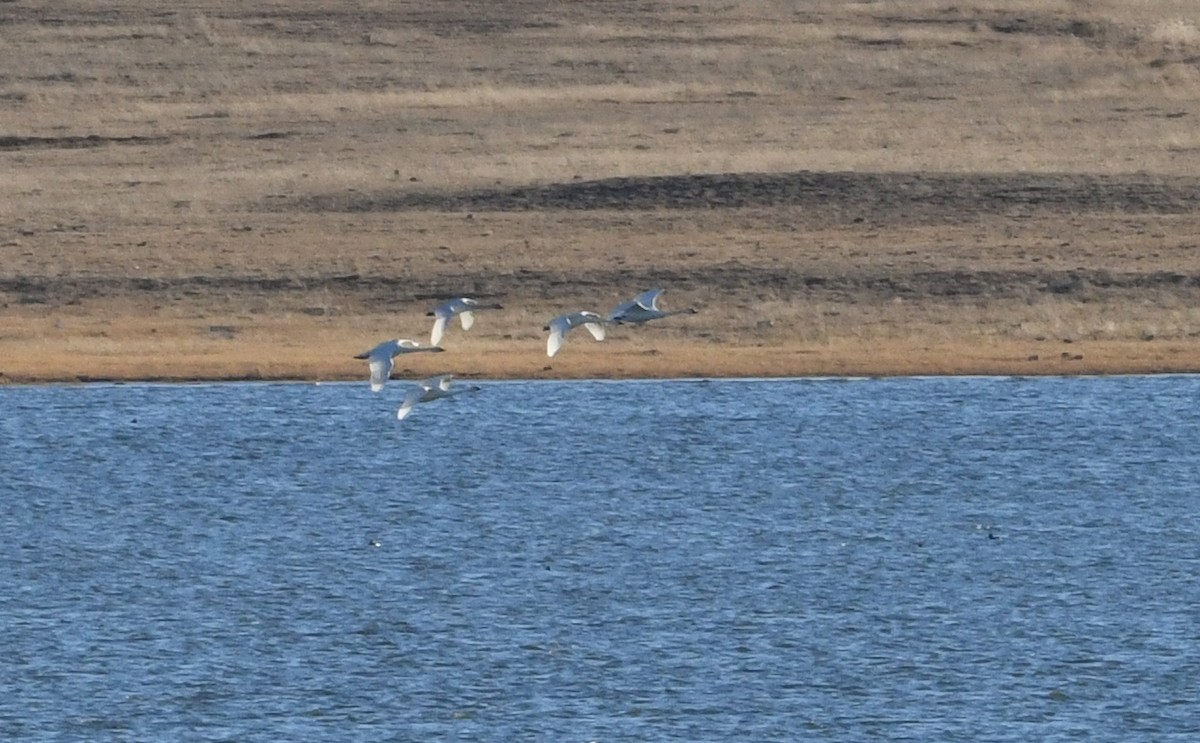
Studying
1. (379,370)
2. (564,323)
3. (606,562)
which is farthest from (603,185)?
(606,562)

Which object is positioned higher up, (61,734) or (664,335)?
(664,335)

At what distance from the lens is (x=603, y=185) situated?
28.7m

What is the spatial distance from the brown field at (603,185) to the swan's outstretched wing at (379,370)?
5.38 meters

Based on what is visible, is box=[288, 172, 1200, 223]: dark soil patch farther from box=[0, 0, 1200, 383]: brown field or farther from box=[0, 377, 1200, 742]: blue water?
box=[0, 377, 1200, 742]: blue water

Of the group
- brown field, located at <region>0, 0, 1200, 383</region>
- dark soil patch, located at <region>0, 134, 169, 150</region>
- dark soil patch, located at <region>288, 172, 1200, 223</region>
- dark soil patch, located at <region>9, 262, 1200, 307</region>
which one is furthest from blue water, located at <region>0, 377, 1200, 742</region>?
dark soil patch, located at <region>0, 134, 169, 150</region>

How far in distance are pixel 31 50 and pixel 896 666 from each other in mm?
24180

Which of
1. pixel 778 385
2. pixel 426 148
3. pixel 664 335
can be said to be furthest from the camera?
pixel 426 148

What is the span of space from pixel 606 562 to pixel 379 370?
238cm

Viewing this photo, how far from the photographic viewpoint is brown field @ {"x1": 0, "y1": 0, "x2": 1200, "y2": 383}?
957 inches

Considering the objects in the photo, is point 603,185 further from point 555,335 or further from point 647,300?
point 555,335

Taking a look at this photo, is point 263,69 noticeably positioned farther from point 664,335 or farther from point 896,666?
point 896,666

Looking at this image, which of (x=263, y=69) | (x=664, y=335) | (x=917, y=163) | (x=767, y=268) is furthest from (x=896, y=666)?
(x=263, y=69)

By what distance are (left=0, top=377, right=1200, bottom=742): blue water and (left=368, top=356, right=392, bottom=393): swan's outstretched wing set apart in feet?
2.84

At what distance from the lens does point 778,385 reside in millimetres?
22328
